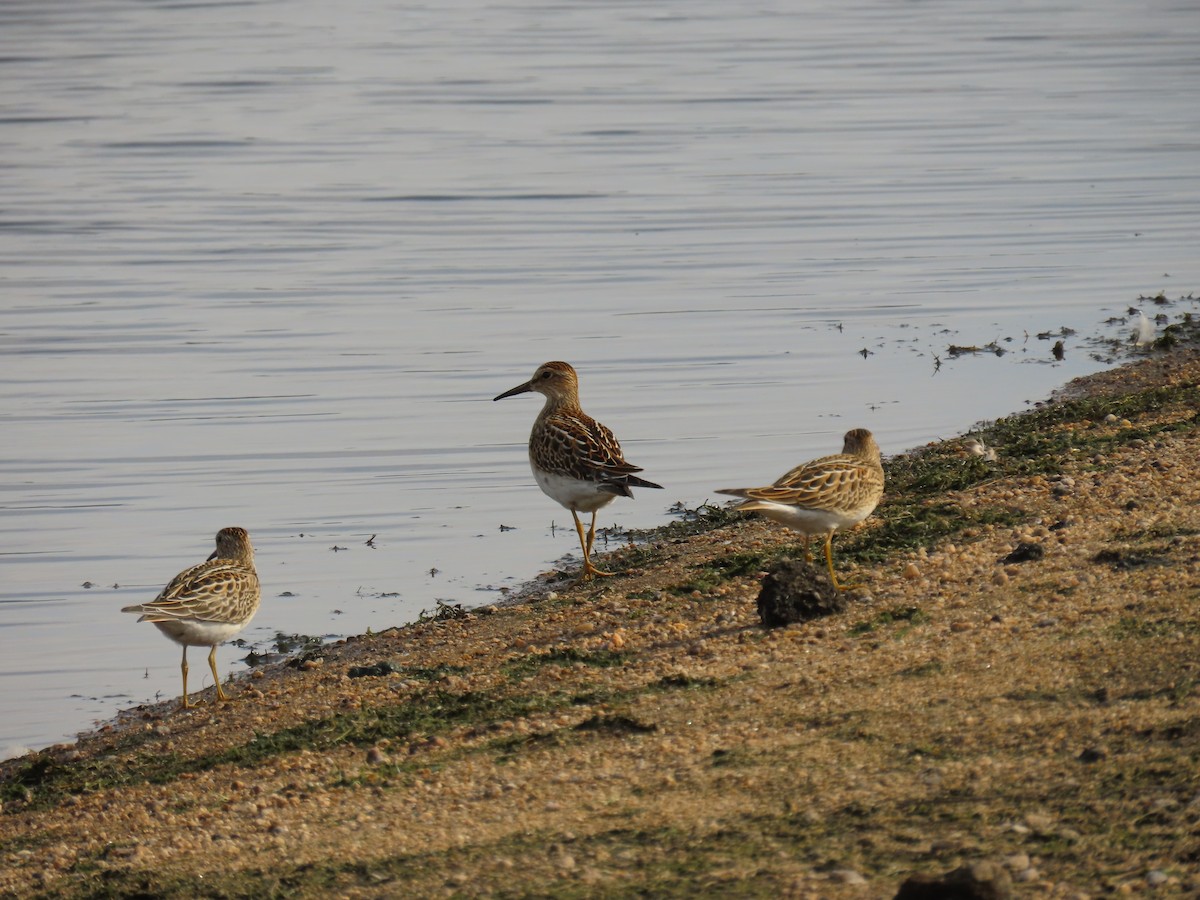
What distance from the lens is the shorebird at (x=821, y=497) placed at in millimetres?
8945

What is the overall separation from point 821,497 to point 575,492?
263 centimetres

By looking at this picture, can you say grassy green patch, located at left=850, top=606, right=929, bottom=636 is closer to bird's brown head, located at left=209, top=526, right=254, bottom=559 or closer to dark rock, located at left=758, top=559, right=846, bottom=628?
dark rock, located at left=758, top=559, right=846, bottom=628

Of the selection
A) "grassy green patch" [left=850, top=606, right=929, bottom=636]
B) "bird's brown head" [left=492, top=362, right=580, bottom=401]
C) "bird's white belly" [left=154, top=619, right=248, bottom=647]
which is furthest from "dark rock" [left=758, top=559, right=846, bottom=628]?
"bird's brown head" [left=492, top=362, right=580, bottom=401]

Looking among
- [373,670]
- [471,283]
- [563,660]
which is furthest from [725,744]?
[471,283]

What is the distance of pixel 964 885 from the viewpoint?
500 cm

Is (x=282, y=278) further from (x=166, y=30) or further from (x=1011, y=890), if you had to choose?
(x=166, y=30)

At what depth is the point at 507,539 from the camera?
13070 mm

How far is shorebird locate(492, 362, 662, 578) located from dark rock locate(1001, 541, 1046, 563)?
265 cm

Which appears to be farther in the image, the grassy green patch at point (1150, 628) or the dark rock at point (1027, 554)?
the dark rock at point (1027, 554)

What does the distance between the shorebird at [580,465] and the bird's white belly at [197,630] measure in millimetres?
2459

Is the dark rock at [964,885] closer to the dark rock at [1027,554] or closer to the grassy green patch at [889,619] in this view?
the grassy green patch at [889,619]

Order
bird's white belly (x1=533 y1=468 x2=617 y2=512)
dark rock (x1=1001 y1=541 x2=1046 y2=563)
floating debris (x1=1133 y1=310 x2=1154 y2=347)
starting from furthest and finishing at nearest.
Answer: floating debris (x1=1133 y1=310 x2=1154 y2=347) < bird's white belly (x1=533 y1=468 x2=617 y2=512) < dark rock (x1=1001 y1=541 x2=1046 y2=563)

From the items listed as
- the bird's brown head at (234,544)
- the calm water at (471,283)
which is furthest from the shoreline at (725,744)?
the calm water at (471,283)

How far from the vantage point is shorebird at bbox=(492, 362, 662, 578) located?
11172mm
